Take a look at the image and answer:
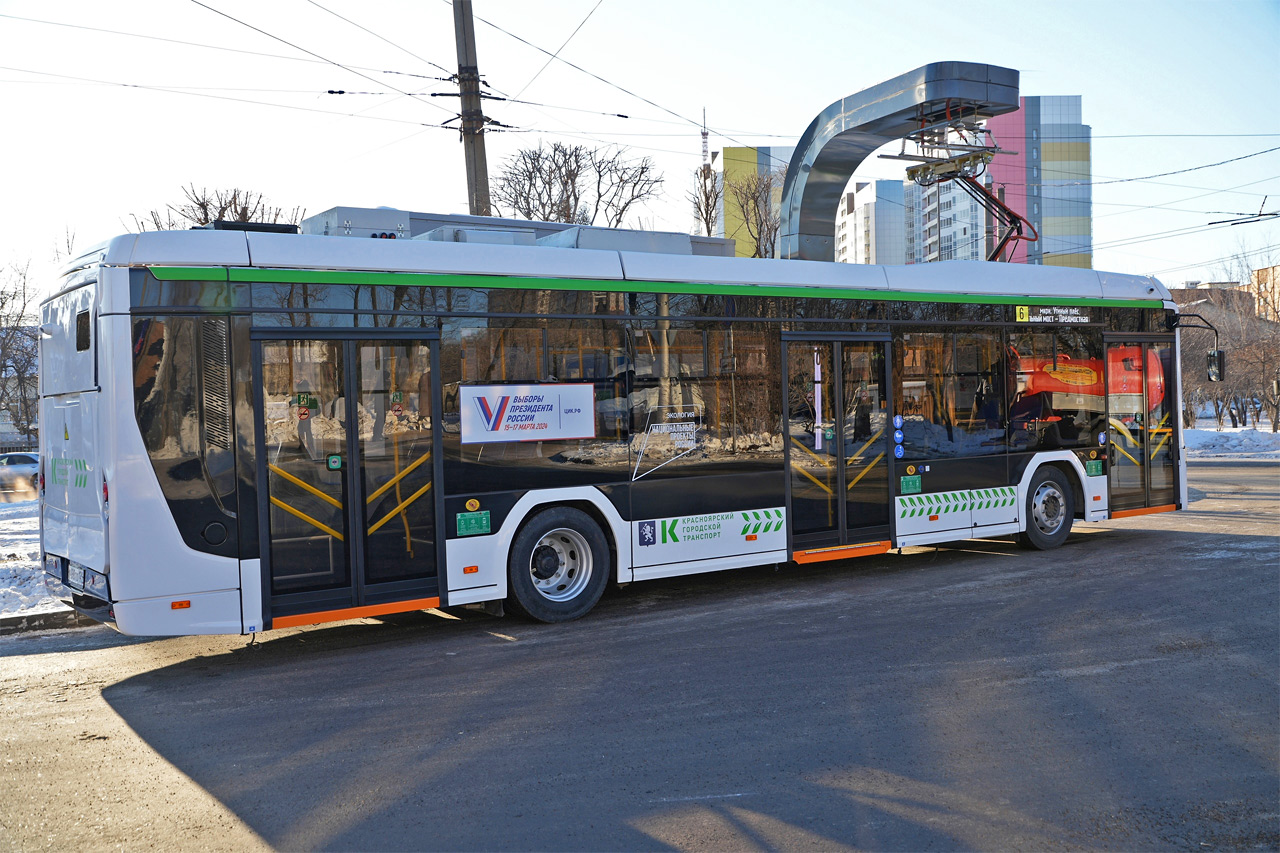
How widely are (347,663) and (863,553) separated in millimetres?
5485

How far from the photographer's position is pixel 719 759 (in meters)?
5.05

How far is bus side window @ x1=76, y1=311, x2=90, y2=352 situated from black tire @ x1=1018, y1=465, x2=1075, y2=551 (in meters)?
9.90

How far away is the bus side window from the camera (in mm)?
7094

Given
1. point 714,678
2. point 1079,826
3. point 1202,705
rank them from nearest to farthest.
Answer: point 1079,826 < point 1202,705 < point 714,678

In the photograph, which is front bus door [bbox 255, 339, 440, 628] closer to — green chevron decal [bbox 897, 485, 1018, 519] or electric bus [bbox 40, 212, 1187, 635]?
electric bus [bbox 40, 212, 1187, 635]

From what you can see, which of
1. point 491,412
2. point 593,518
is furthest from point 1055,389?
point 491,412

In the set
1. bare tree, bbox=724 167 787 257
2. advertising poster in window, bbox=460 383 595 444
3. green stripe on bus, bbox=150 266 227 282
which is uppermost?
bare tree, bbox=724 167 787 257

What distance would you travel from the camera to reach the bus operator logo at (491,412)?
8.12m

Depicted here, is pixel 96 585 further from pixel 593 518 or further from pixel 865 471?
pixel 865 471

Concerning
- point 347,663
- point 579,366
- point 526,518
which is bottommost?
point 347,663

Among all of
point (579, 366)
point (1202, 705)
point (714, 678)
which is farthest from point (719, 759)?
point (579, 366)

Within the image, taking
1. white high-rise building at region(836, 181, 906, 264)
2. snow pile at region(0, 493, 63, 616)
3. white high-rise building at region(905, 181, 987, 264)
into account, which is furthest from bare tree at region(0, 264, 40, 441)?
white high-rise building at region(836, 181, 906, 264)

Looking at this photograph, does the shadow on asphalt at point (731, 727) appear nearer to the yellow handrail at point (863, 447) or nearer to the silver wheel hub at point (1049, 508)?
the yellow handrail at point (863, 447)

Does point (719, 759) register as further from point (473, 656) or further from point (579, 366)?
point (579, 366)
